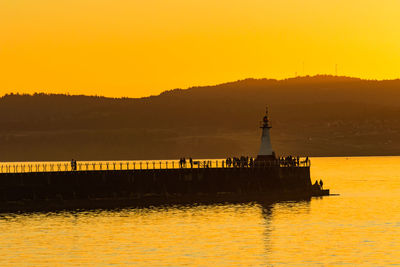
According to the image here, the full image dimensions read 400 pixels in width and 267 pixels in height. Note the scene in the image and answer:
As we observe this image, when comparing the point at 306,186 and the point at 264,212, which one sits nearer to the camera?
the point at 264,212

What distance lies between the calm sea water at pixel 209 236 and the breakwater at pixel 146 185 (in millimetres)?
4976

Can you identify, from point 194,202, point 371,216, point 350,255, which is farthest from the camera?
point 194,202

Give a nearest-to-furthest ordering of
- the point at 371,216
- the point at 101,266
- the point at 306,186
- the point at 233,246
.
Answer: the point at 101,266 → the point at 233,246 → the point at 371,216 → the point at 306,186

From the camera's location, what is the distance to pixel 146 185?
12388cm

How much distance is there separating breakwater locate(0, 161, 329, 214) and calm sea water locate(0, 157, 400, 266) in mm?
4976

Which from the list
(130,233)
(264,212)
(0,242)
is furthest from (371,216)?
(0,242)

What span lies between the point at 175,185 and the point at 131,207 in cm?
831

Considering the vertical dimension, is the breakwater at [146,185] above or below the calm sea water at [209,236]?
above

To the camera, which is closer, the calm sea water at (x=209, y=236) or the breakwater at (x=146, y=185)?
the calm sea water at (x=209, y=236)

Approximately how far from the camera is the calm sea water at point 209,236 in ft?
250

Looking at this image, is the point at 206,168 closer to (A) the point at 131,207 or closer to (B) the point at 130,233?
(A) the point at 131,207

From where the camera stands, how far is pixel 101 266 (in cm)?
7225

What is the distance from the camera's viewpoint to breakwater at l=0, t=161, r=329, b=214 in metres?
115

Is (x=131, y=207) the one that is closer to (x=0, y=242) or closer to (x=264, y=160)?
(x=264, y=160)
